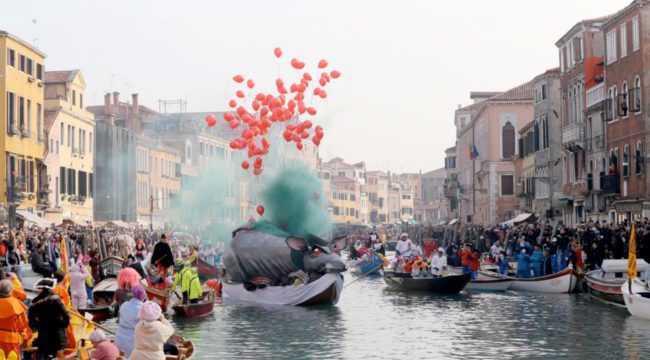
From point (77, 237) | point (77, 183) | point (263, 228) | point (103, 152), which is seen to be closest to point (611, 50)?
point (263, 228)

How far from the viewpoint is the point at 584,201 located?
57.2m

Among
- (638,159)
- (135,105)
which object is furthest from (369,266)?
(135,105)

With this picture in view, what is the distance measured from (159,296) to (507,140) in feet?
205

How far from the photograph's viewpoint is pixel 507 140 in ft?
289

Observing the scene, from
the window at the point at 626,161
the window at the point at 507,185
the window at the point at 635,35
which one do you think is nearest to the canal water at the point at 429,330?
the window at the point at 626,161

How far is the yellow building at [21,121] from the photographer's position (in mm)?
54375

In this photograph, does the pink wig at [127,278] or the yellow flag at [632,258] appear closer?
the pink wig at [127,278]

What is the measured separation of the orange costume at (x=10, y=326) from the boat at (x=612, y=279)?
21.1m

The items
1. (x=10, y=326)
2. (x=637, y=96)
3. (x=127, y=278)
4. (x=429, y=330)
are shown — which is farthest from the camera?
(x=637, y=96)

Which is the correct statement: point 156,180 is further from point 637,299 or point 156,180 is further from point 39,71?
point 637,299

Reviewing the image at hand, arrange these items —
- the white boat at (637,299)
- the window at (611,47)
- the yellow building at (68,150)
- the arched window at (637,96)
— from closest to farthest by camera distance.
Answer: the white boat at (637,299), the arched window at (637,96), the window at (611,47), the yellow building at (68,150)

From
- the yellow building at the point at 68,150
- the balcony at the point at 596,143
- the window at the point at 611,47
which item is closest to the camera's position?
the window at the point at 611,47

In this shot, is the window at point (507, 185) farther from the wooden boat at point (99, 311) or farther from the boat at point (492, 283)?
the wooden boat at point (99, 311)

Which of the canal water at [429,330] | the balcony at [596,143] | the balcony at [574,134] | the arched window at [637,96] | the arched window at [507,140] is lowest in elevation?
the canal water at [429,330]
